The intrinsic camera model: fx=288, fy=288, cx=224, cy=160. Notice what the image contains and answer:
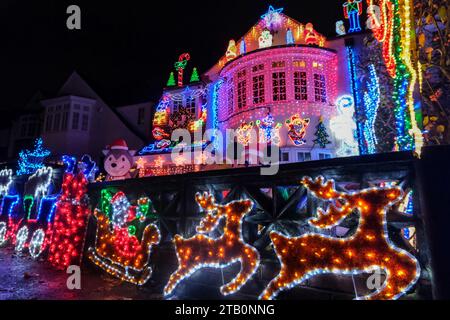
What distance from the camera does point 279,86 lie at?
55.8ft

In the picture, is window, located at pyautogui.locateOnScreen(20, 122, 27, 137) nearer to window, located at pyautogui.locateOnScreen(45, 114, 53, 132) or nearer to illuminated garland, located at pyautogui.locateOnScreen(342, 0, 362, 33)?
window, located at pyautogui.locateOnScreen(45, 114, 53, 132)

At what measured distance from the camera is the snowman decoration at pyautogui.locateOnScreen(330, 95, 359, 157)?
15336 millimetres

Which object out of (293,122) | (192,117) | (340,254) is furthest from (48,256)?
(192,117)

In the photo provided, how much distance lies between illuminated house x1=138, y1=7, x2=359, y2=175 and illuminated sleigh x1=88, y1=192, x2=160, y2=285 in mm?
10672

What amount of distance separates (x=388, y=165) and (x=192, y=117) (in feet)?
59.4

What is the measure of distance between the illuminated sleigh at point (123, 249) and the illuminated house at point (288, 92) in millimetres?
10672

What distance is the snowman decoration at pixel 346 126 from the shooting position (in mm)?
15336

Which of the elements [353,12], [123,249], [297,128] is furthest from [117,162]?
[353,12]

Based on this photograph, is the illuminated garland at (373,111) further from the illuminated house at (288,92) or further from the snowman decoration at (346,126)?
the illuminated house at (288,92)

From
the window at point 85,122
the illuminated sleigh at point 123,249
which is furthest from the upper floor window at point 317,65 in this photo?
the window at point 85,122

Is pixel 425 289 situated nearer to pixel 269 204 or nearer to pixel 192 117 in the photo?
pixel 269 204

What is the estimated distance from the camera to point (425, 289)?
3723 millimetres

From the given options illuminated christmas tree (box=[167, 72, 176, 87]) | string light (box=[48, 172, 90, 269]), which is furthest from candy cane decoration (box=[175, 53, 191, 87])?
string light (box=[48, 172, 90, 269])

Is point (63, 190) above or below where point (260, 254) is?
above
